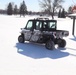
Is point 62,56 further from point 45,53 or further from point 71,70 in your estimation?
point 71,70

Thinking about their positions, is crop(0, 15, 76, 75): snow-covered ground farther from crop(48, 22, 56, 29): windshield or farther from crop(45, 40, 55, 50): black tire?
crop(48, 22, 56, 29): windshield

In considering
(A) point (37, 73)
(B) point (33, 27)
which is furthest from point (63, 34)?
(A) point (37, 73)

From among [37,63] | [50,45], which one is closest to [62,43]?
[50,45]

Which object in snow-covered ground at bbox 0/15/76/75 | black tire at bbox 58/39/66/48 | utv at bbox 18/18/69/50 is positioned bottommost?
snow-covered ground at bbox 0/15/76/75

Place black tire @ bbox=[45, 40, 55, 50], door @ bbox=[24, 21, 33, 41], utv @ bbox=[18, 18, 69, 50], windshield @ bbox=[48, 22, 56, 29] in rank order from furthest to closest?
door @ bbox=[24, 21, 33, 41]
windshield @ bbox=[48, 22, 56, 29]
utv @ bbox=[18, 18, 69, 50]
black tire @ bbox=[45, 40, 55, 50]

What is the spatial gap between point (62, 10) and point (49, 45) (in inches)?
2988

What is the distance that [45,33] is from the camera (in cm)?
1235

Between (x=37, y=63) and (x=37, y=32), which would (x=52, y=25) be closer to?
(x=37, y=32)

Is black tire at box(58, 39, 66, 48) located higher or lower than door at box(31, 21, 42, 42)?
lower

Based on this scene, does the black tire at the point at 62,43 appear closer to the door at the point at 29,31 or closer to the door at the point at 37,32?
the door at the point at 37,32

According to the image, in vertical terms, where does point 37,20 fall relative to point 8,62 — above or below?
above

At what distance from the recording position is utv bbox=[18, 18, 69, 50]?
39.7 feet

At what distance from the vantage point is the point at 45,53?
11133 millimetres

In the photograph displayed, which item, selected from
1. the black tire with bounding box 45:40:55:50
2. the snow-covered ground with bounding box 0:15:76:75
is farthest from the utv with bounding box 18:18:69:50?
the snow-covered ground with bounding box 0:15:76:75
